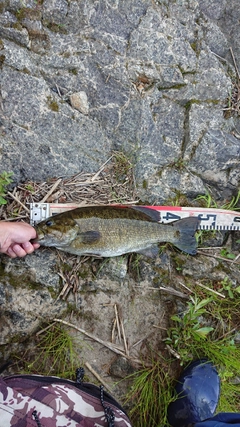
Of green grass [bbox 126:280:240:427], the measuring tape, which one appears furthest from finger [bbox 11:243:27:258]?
green grass [bbox 126:280:240:427]

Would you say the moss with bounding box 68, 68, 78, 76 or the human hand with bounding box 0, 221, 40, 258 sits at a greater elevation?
the moss with bounding box 68, 68, 78, 76

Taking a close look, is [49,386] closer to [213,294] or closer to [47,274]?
[47,274]

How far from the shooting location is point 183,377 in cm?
461

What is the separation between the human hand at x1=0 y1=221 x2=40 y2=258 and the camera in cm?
404

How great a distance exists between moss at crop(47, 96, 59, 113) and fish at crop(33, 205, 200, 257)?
1.20 meters

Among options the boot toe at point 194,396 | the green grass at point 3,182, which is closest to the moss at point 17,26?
the green grass at point 3,182

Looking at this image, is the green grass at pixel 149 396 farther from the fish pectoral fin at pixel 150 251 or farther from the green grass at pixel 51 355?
the fish pectoral fin at pixel 150 251

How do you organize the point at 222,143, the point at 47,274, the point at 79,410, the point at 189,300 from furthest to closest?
1. the point at 222,143
2. the point at 189,300
3. the point at 47,274
4. the point at 79,410

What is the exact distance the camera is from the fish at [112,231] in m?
4.21

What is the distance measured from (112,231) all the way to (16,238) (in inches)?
41.2

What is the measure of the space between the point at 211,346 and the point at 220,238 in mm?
1330

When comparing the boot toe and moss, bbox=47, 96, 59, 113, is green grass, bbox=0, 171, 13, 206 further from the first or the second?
the boot toe

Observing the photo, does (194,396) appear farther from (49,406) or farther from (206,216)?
(206,216)

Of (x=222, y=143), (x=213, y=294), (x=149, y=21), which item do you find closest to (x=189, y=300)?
(x=213, y=294)
